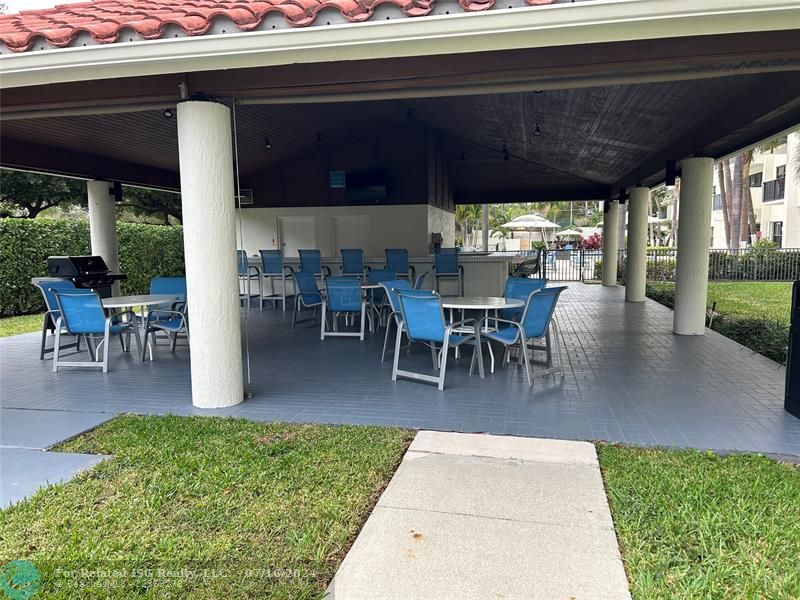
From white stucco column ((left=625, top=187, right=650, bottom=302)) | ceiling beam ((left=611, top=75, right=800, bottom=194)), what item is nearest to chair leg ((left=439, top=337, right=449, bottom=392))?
ceiling beam ((left=611, top=75, right=800, bottom=194))

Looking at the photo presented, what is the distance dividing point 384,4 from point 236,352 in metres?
2.72

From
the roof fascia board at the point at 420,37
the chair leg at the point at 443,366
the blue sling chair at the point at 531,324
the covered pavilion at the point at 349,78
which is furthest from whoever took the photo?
the blue sling chair at the point at 531,324

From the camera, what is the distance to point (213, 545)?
2.26 m

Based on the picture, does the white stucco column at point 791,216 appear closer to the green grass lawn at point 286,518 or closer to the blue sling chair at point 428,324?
the blue sling chair at point 428,324

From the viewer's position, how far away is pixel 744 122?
5422 mm

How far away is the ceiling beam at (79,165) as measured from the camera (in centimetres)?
699

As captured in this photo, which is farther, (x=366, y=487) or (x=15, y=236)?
(x=15, y=236)

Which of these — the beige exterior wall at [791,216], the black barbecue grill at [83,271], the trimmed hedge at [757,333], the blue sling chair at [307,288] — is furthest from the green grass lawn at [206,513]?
the beige exterior wall at [791,216]

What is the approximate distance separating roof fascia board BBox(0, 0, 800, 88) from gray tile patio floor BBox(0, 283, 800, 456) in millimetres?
2348

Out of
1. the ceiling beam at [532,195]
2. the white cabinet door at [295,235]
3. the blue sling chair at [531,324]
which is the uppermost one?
the ceiling beam at [532,195]

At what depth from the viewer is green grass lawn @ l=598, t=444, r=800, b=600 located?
6.54 ft

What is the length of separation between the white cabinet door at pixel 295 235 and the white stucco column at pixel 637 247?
7.11 m

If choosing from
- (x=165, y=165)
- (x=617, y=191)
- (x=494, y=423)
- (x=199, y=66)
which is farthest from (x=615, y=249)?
(x=199, y=66)

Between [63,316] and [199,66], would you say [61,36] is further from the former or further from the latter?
[63,316]
